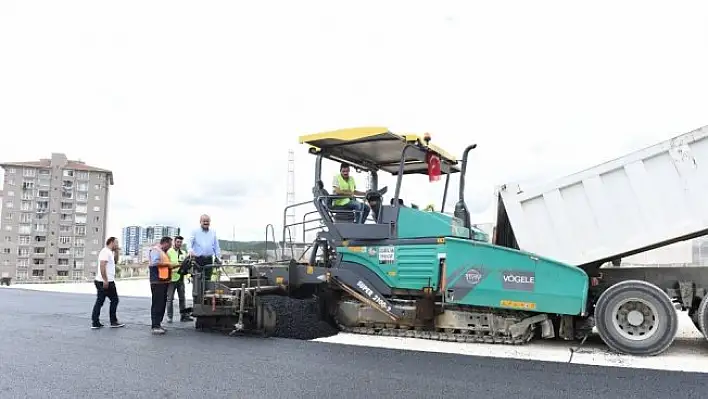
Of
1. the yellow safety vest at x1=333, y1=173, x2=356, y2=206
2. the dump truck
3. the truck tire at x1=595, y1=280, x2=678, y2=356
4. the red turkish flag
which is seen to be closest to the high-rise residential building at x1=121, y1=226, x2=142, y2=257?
the yellow safety vest at x1=333, y1=173, x2=356, y2=206

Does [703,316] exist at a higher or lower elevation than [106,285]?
lower

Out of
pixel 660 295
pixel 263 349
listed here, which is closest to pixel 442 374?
pixel 263 349

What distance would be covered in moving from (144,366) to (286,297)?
265 centimetres

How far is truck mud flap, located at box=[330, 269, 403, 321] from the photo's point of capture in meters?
6.69

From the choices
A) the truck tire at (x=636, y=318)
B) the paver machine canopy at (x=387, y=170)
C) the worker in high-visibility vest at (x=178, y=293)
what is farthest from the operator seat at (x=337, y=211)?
the truck tire at (x=636, y=318)

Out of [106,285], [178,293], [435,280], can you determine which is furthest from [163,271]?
[435,280]

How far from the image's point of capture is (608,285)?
21.0ft

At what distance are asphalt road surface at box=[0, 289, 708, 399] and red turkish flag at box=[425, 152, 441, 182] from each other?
2599 mm

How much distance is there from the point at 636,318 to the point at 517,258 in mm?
1367

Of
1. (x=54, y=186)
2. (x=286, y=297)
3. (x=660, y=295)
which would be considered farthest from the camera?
(x=54, y=186)

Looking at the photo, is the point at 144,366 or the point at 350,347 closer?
the point at 144,366

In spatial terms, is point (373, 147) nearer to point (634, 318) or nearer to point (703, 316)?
point (634, 318)

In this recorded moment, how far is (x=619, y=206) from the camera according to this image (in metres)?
6.22

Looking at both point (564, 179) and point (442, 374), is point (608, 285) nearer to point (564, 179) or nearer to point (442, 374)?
point (564, 179)
